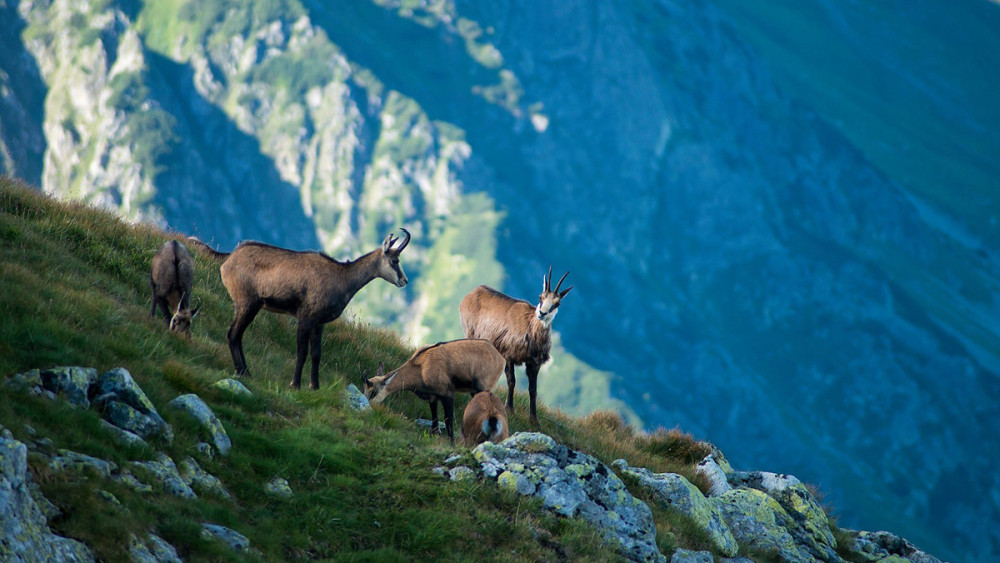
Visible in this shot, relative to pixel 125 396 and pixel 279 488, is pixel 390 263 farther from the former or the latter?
pixel 125 396

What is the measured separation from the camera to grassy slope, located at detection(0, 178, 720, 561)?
27.6ft

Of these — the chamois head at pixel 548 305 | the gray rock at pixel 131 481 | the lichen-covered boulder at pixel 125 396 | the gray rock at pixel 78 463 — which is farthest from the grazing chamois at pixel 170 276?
the chamois head at pixel 548 305

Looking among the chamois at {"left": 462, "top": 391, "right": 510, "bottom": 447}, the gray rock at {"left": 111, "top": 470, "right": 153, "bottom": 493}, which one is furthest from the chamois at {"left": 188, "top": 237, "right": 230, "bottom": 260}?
the gray rock at {"left": 111, "top": 470, "right": 153, "bottom": 493}

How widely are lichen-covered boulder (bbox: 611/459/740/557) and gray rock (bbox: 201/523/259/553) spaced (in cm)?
743

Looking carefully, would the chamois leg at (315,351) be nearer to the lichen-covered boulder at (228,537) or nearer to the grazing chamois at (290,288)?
the grazing chamois at (290,288)

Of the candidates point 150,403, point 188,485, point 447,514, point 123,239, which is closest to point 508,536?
point 447,514

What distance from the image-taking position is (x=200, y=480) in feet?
30.6

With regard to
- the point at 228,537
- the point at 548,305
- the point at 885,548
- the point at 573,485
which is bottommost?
the point at 228,537

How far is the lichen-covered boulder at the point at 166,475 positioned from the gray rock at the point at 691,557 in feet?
21.7

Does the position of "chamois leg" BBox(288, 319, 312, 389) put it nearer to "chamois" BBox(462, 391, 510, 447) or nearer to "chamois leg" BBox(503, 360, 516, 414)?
"chamois" BBox(462, 391, 510, 447)

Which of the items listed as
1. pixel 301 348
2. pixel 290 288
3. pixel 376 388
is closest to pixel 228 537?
pixel 301 348

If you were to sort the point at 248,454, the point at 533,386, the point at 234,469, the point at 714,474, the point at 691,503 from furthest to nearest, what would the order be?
the point at 533,386 < the point at 714,474 < the point at 691,503 < the point at 248,454 < the point at 234,469

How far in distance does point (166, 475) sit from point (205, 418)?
1.19m

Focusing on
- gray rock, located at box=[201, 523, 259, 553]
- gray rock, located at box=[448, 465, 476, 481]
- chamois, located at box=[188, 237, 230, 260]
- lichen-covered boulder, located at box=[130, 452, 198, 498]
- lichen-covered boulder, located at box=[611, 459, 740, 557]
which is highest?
chamois, located at box=[188, 237, 230, 260]
